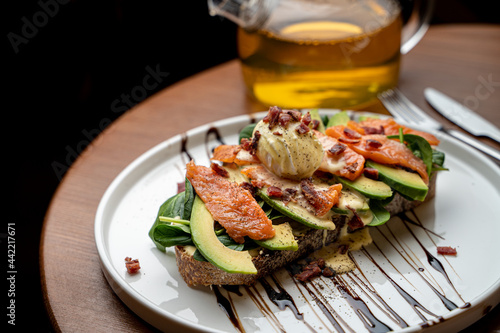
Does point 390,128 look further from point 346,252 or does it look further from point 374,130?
point 346,252

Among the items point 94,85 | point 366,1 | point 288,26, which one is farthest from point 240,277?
point 94,85

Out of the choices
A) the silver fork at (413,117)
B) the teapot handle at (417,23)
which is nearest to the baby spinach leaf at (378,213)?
the silver fork at (413,117)

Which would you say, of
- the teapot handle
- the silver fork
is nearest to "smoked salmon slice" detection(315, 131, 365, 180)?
the silver fork

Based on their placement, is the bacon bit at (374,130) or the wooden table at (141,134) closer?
the wooden table at (141,134)

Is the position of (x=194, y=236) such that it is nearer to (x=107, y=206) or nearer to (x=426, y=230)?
(x=107, y=206)

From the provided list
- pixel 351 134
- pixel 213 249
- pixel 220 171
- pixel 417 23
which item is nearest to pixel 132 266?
pixel 213 249

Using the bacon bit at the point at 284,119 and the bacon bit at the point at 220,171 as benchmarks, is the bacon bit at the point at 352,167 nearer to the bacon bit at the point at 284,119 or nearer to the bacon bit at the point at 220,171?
the bacon bit at the point at 284,119
